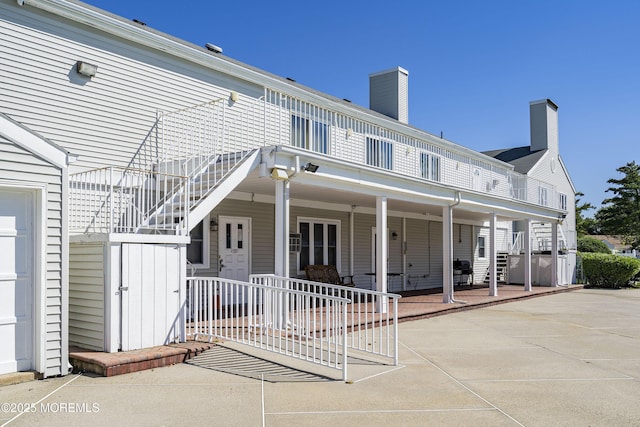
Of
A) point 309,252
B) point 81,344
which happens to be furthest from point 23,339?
point 309,252

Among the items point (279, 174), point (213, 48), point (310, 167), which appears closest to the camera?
point (279, 174)

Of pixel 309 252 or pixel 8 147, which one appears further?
pixel 309 252

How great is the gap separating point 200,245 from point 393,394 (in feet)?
21.6

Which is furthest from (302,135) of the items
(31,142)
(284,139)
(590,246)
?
(590,246)

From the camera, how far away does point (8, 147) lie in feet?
19.1

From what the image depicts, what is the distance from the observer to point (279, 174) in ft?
29.1

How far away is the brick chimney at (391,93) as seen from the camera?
20.9 metres

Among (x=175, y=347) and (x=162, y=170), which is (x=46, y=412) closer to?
(x=175, y=347)

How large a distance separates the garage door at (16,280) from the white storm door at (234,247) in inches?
217

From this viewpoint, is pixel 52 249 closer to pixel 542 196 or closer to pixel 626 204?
pixel 542 196

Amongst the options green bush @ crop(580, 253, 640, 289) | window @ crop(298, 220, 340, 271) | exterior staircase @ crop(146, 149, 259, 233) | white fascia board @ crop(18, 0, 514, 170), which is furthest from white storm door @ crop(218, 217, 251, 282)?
green bush @ crop(580, 253, 640, 289)

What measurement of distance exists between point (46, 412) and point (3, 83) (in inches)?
208

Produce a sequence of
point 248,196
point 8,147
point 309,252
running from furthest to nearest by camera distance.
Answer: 1. point 309,252
2. point 248,196
3. point 8,147

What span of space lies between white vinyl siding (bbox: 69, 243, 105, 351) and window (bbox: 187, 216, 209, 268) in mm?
3875
